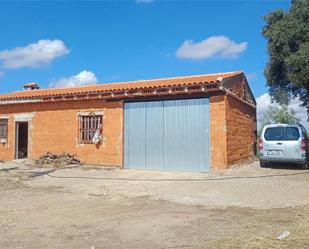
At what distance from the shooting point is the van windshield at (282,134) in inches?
535

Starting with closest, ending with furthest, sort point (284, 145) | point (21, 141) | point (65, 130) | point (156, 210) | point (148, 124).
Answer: point (156, 210)
point (284, 145)
point (148, 124)
point (65, 130)
point (21, 141)

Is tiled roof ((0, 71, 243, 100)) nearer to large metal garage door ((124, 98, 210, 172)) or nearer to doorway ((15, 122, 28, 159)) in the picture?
large metal garage door ((124, 98, 210, 172))

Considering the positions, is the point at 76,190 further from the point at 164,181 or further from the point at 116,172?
the point at 116,172

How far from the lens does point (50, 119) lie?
17.9 m

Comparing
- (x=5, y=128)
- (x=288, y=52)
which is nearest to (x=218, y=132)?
(x=288, y=52)

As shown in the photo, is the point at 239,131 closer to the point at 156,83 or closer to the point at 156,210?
the point at 156,83

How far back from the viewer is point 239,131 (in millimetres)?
16047

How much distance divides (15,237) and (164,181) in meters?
6.47

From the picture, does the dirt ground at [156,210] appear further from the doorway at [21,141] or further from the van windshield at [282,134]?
the doorway at [21,141]

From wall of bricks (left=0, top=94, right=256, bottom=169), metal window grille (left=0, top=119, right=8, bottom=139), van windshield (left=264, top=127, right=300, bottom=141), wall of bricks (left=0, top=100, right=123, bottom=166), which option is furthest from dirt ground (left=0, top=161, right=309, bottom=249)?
metal window grille (left=0, top=119, right=8, bottom=139)

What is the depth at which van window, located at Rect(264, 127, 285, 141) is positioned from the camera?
13781 mm

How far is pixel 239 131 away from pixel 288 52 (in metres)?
4.99

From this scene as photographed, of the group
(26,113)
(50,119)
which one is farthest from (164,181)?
(26,113)

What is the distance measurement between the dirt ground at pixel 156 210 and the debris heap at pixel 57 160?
305 cm
